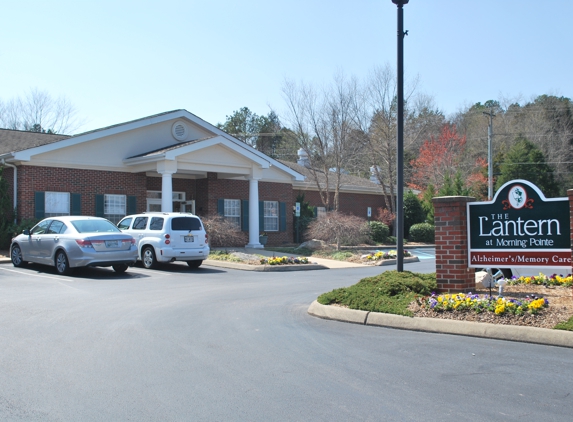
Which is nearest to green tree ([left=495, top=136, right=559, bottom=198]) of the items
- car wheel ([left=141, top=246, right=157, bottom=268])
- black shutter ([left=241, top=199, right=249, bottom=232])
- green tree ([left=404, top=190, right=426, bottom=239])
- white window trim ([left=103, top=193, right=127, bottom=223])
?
green tree ([left=404, top=190, right=426, bottom=239])

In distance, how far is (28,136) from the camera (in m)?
25.9

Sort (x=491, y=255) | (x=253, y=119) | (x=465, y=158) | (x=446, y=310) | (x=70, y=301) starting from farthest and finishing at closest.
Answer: (x=253, y=119)
(x=465, y=158)
(x=70, y=301)
(x=491, y=255)
(x=446, y=310)

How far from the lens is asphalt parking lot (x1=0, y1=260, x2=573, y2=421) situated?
200 inches

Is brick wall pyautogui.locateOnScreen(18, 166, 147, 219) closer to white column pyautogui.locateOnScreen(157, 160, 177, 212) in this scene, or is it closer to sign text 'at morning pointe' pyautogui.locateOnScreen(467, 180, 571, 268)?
white column pyautogui.locateOnScreen(157, 160, 177, 212)

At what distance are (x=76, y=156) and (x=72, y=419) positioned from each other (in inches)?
770

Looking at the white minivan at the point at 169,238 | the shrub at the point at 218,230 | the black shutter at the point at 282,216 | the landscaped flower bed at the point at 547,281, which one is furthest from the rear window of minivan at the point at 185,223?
the black shutter at the point at 282,216

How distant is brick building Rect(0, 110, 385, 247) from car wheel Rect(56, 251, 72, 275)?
23.0 ft

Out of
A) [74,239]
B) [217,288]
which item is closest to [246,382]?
[217,288]

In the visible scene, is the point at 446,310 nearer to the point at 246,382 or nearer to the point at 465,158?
the point at 246,382

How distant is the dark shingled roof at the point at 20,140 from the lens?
77.2 feet

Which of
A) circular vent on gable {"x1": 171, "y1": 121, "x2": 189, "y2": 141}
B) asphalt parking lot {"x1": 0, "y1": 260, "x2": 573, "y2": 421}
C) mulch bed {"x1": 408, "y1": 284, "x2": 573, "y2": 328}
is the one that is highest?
circular vent on gable {"x1": 171, "y1": 121, "x2": 189, "y2": 141}

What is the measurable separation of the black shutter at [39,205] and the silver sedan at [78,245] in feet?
18.0

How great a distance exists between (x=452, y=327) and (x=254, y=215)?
62.5 ft

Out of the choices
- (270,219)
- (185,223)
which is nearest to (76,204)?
(185,223)
